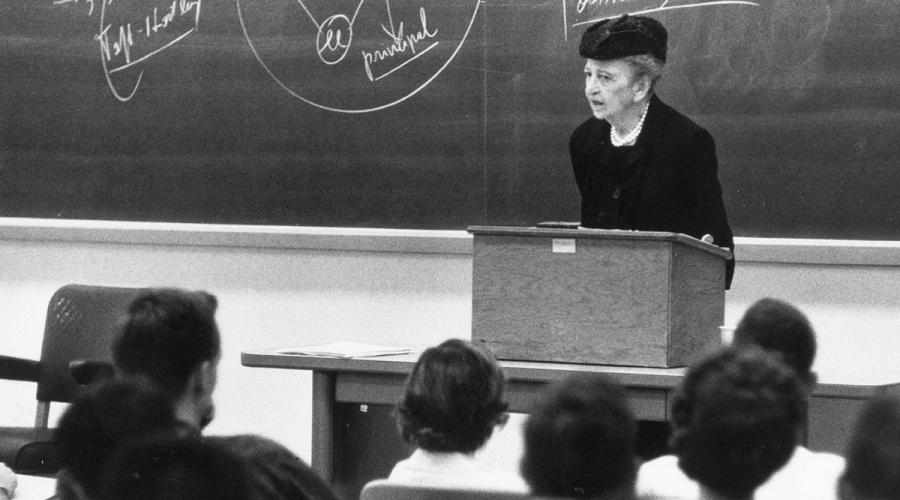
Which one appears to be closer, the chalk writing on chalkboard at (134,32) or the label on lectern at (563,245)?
the label on lectern at (563,245)

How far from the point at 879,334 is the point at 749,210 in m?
0.54

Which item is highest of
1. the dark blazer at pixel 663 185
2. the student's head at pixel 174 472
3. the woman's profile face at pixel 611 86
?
the woman's profile face at pixel 611 86

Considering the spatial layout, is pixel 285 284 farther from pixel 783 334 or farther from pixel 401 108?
pixel 783 334

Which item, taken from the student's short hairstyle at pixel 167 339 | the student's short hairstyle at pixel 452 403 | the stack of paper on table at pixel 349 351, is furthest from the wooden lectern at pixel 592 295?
the student's short hairstyle at pixel 167 339

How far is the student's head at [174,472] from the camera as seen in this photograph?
1.18 meters

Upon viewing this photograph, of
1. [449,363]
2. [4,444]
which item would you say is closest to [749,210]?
[449,363]

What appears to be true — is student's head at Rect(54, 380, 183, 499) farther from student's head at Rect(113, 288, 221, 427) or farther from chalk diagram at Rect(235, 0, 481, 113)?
chalk diagram at Rect(235, 0, 481, 113)

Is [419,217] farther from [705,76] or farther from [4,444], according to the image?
[4,444]

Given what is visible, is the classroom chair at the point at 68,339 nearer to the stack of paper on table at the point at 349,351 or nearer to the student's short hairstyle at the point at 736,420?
the stack of paper on table at the point at 349,351

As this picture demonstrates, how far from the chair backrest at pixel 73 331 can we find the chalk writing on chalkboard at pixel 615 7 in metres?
1.66

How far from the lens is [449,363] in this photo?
2461mm

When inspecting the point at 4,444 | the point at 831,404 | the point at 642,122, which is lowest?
the point at 4,444

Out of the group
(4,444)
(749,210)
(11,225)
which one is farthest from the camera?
(11,225)

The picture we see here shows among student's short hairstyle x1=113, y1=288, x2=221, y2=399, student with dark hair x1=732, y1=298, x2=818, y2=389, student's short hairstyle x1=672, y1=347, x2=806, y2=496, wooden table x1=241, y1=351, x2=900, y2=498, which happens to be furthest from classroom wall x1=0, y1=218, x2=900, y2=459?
student's short hairstyle x1=672, y1=347, x2=806, y2=496
